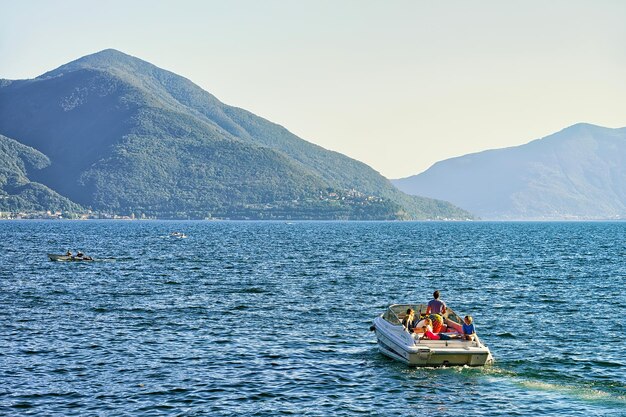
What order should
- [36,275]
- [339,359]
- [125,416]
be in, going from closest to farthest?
[125,416] → [339,359] → [36,275]

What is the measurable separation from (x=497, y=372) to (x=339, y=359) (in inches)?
282

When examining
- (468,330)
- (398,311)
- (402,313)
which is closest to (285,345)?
(398,311)

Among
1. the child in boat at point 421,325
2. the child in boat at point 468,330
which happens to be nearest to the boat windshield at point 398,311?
the child in boat at point 421,325

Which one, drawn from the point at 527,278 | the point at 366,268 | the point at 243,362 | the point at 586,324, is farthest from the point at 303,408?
the point at 366,268

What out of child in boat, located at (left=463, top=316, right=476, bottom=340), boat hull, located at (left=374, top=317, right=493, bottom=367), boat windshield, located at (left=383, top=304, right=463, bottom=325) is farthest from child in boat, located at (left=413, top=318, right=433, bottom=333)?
child in boat, located at (left=463, top=316, right=476, bottom=340)

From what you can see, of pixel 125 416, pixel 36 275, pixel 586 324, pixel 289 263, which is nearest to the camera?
pixel 125 416

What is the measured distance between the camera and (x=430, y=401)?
31.7 metres

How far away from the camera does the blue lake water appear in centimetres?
3139

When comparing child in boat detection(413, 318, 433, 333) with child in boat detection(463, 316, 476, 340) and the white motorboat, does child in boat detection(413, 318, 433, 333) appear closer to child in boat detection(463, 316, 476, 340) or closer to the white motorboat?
the white motorboat

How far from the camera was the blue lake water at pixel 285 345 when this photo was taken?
103 ft

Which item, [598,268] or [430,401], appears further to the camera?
[598,268]

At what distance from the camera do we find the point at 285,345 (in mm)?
41719

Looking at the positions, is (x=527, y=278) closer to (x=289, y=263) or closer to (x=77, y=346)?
(x=289, y=263)

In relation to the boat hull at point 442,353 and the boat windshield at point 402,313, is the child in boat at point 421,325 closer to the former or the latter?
the boat hull at point 442,353
